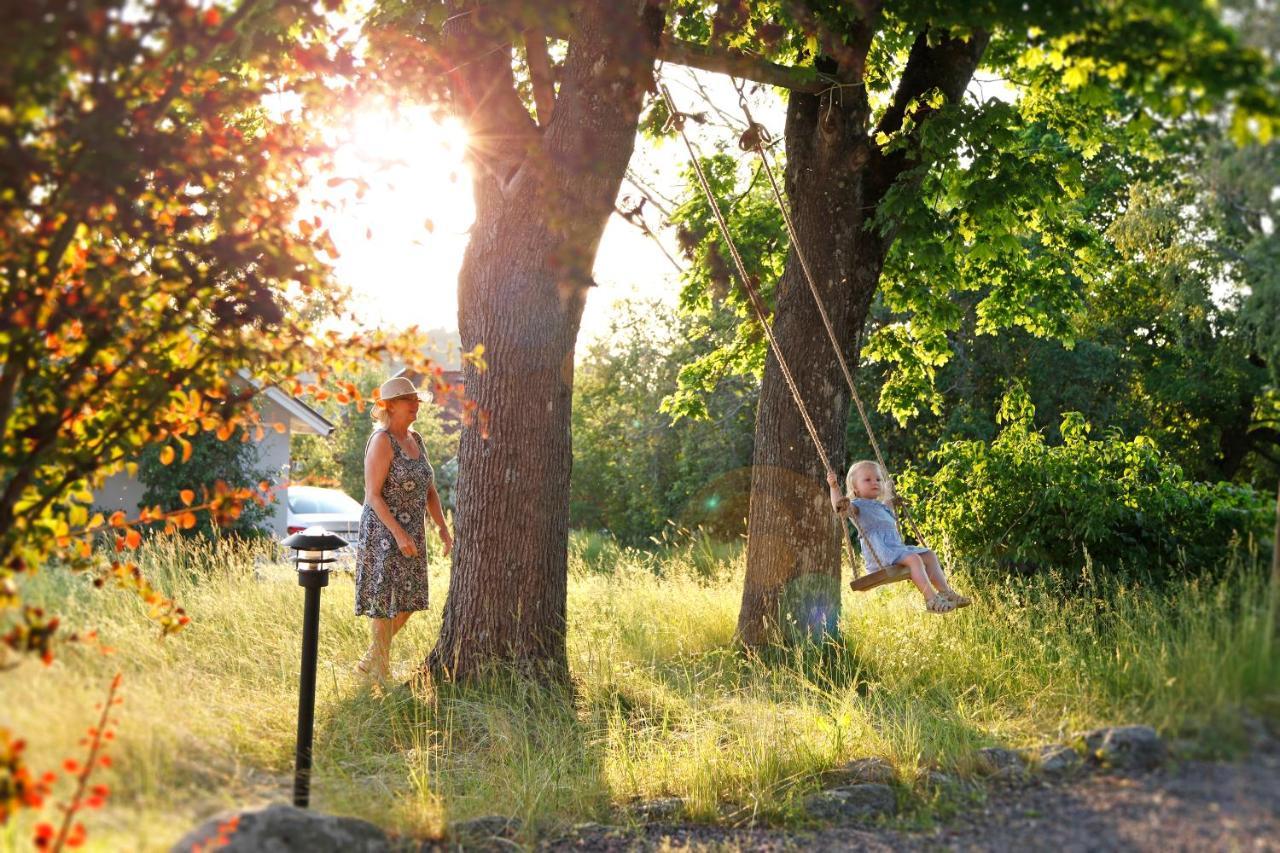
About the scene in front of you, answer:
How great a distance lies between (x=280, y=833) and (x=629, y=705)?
3101 mm

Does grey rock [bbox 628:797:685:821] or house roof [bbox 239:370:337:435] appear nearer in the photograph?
grey rock [bbox 628:797:685:821]

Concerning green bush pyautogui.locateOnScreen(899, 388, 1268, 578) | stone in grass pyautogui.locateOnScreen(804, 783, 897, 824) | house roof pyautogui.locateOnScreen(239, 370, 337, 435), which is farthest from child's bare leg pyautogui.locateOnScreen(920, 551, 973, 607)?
house roof pyautogui.locateOnScreen(239, 370, 337, 435)

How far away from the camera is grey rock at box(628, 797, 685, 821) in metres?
5.14

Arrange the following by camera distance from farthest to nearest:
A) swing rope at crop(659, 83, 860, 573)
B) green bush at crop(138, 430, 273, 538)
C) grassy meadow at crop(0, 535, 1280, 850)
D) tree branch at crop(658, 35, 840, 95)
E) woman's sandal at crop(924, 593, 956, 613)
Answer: green bush at crop(138, 430, 273, 538) < tree branch at crop(658, 35, 840, 95) < woman's sandal at crop(924, 593, 956, 613) < swing rope at crop(659, 83, 860, 573) < grassy meadow at crop(0, 535, 1280, 850)

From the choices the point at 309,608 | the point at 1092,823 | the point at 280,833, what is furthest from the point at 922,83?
the point at 280,833

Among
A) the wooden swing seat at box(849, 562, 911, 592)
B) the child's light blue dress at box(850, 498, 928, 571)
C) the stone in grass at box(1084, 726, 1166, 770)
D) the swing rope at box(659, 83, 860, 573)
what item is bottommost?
the stone in grass at box(1084, 726, 1166, 770)

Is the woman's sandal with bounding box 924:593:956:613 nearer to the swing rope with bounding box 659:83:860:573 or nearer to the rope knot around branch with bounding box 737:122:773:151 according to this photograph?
the swing rope with bounding box 659:83:860:573

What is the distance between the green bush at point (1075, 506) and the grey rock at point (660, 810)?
3.68 metres

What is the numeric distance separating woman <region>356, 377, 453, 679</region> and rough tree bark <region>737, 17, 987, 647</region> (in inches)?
94.0

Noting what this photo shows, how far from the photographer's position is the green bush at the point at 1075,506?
26.1 ft

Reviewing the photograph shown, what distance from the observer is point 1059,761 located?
458 cm

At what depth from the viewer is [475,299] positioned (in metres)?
6.73

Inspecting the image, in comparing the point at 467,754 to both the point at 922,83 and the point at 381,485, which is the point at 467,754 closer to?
the point at 381,485

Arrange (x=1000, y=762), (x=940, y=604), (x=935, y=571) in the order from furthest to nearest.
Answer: (x=935, y=571) < (x=940, y=604) < (x=1000, y=762)
